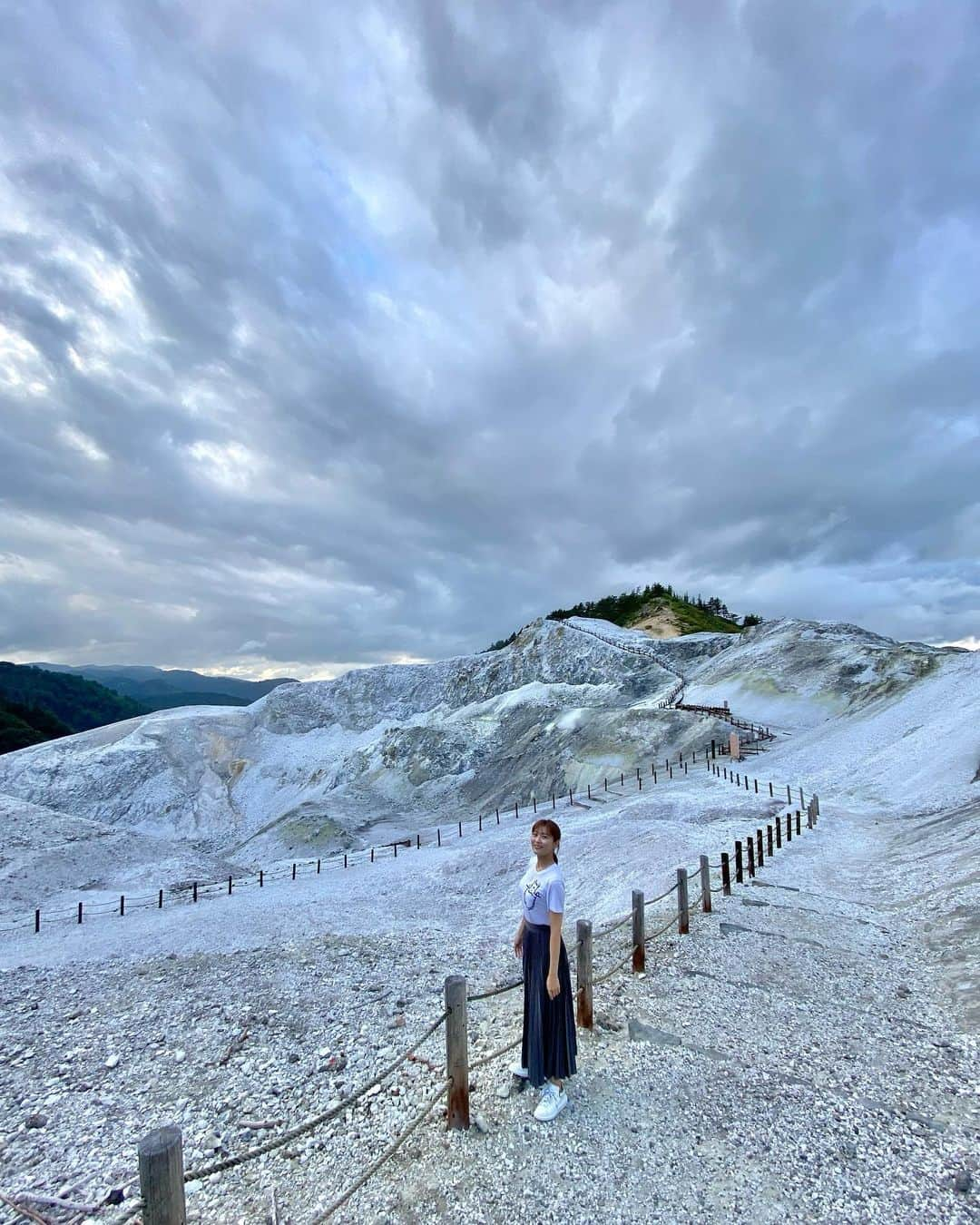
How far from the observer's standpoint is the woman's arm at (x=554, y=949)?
553 centimetres

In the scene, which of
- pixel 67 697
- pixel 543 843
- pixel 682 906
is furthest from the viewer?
pixel 67 697

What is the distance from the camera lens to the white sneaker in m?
5.75

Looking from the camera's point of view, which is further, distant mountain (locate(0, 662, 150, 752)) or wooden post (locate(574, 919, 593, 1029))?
distant mountain (locate(0, 662, 150, 752))

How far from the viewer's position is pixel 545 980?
5.94m

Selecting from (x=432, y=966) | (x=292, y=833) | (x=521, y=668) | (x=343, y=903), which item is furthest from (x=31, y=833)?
(x=521, y=668)

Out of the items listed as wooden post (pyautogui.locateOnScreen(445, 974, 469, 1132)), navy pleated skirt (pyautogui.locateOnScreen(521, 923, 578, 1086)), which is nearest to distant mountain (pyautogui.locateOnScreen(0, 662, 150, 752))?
wooden post (pyautogui.locateOnScreen(445, 974, 469, 1132))

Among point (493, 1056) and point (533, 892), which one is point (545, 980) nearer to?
point (533, 892)

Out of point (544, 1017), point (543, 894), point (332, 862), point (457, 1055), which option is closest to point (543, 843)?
point (543, 894)

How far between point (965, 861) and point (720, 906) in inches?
259

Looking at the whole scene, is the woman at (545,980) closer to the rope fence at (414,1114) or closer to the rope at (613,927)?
the rope fence at (414,1114)

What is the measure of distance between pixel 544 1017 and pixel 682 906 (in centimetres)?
556

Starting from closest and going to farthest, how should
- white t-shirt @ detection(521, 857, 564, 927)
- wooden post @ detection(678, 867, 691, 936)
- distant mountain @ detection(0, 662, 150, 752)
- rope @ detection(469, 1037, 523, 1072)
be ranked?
white t-shirt @ detection(521, 857, 564, 927) → rope @ detection(469, 1037, 523, 1072) → wooden post @ detection(678, 867, 691, 936) → distant mountain @ detection(0, 662, 150, 752)

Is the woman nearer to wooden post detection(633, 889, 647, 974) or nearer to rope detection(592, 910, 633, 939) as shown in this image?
rope detection(592, 910, 633, 939)

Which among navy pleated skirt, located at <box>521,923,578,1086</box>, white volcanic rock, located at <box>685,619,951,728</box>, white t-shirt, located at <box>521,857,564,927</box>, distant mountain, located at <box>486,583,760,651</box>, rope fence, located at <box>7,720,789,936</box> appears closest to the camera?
white t-shirt, located at <box>521,857,564,927</box>
